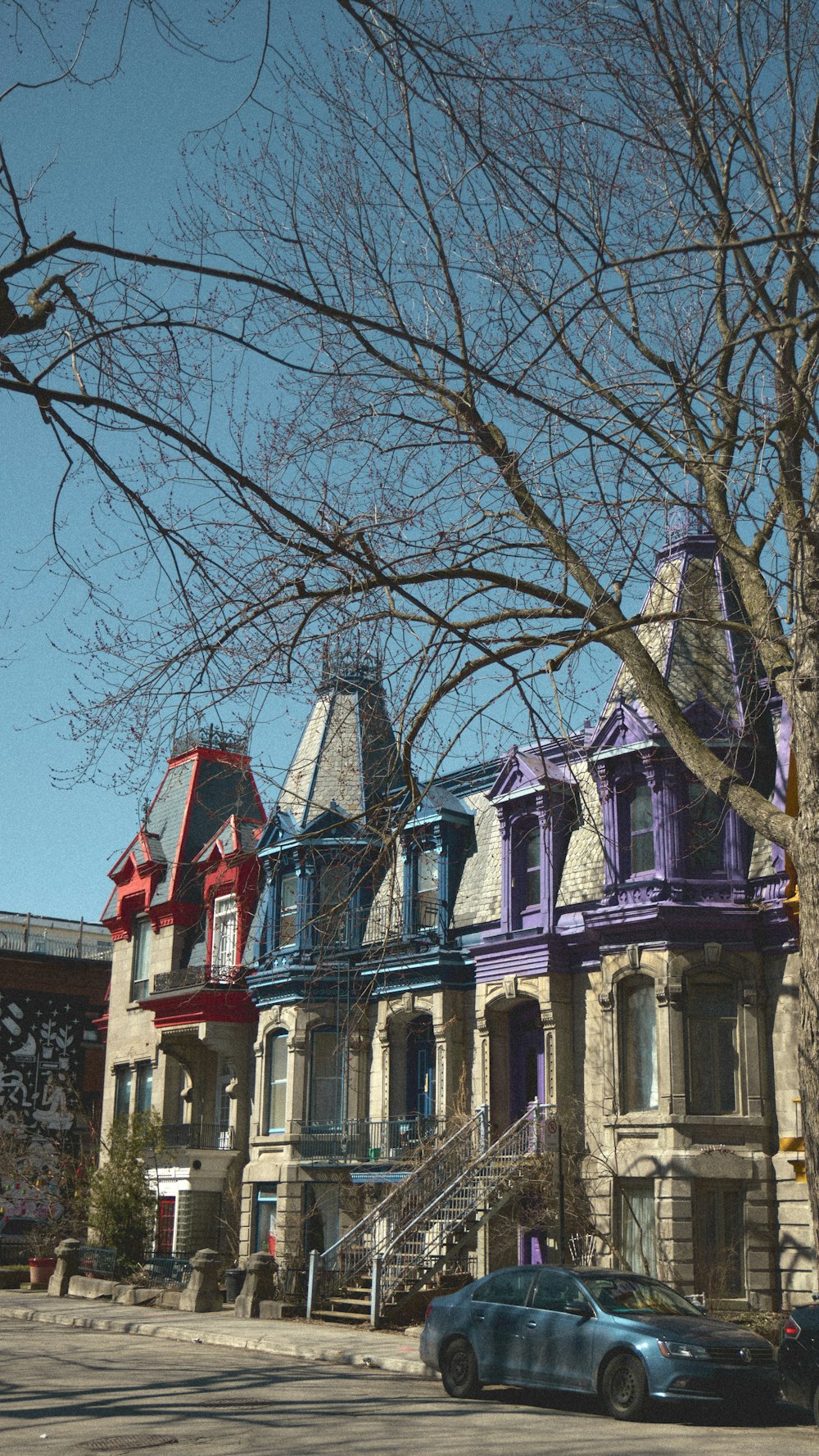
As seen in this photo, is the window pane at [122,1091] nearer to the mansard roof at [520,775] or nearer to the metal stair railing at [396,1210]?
the metal stair railing at [396,1210]

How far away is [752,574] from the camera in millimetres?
12336

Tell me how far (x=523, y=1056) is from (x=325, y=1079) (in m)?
5.35

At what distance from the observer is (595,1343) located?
14641 mm

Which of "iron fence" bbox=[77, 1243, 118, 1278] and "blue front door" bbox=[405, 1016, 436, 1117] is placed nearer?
"blue front door" bbox=[405, 1016, 436, 1117]

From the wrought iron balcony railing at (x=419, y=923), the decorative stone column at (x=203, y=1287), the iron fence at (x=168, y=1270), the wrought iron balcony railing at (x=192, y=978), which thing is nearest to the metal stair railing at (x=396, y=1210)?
the decorative stone column at (x=203, y=1287)

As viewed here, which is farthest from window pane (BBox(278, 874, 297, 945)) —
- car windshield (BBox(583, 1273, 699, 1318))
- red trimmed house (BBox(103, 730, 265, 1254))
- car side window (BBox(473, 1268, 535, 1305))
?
car windshield (BBox(583, 1273, 699, 1318))

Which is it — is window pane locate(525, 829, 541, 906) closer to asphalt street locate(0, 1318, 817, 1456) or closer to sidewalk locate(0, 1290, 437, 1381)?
sidewalk locate(0, 1290, 437, 1381)

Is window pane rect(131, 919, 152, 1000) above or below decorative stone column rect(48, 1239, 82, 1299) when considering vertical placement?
above

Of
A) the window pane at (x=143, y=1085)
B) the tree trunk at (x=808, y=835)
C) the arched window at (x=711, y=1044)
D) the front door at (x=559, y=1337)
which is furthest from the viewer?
the window pane at (x=143, y=1085)

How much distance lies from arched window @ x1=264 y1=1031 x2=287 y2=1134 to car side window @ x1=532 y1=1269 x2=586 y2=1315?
16.7 m

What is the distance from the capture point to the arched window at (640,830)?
1008 inches

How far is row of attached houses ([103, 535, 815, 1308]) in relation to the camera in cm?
2345

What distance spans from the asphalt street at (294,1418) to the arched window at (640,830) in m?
10.6

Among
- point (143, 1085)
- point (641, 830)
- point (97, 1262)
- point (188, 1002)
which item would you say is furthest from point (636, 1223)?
point (143, 1085)
